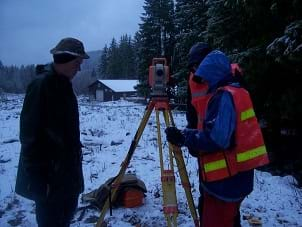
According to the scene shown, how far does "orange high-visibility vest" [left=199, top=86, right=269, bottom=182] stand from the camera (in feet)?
8.80

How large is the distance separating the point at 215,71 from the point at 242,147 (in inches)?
26.2

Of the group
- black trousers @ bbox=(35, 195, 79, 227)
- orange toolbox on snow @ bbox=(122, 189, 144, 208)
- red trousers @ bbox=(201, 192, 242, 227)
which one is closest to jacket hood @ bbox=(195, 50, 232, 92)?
red trousers @ bbox=(201, 192, 242, 227)

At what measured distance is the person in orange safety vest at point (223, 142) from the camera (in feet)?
8.73

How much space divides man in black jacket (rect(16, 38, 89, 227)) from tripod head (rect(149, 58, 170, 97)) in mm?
1043

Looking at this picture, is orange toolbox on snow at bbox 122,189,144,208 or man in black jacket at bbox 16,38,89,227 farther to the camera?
orange toolbox on snow at bbox 122,189,144,208

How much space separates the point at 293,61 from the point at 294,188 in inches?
92.5

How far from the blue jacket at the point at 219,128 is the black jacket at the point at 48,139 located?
3.61ft

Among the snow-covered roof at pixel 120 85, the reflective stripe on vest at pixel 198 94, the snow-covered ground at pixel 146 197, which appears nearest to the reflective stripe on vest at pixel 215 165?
the reflective stripe on vest at pixel 198 94

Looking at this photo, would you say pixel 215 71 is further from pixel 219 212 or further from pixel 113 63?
pixel 113 63

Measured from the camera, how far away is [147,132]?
1191 cm

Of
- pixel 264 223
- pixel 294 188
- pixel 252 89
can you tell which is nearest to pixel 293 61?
pixel 252 89

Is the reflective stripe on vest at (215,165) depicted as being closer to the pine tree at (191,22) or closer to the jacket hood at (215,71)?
the jacket hood at (215,71)

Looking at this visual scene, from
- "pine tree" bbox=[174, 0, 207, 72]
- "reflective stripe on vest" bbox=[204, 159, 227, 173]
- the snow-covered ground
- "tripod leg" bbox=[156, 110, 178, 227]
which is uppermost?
"pine tree" bbox=[174, 0, 207, 72]

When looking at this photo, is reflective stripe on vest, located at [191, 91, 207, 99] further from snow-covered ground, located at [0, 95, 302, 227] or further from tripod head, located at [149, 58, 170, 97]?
snow-covered ground, located at [0, 95, 302, 227]
